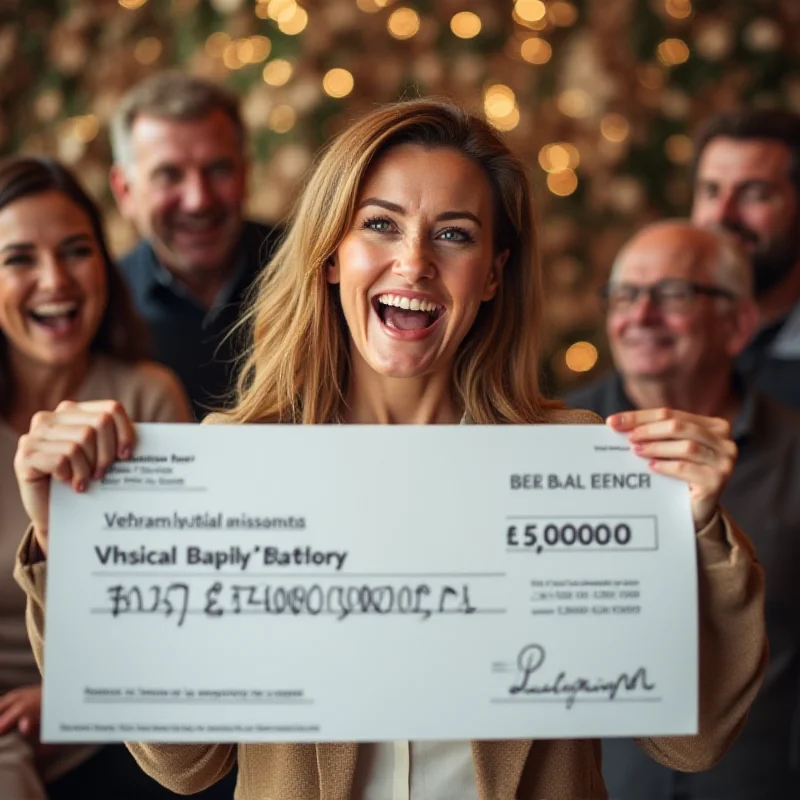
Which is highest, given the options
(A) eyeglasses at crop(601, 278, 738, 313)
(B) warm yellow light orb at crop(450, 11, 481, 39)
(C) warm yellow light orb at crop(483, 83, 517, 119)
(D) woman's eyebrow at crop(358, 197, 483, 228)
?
(B) warm yellow light orb at crop(450, 11, 481, 39)

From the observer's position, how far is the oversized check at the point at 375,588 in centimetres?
142

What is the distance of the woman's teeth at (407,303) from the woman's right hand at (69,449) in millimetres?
388

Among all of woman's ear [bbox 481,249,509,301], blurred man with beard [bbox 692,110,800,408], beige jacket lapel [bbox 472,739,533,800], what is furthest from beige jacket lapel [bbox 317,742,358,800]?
blurred man with beard [bbox 692,110,800,408]

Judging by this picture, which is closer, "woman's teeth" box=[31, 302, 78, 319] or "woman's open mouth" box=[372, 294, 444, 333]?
"woman's open mouth" box=[372, 294, 444, 333]

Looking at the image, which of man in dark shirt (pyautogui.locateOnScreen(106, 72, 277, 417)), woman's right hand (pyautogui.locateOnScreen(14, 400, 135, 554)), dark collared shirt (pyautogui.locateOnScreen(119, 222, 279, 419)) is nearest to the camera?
woman's right hand (pyautogui.locateOnScreen(14, 400, 135, 554))

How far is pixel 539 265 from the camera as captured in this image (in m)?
1.78

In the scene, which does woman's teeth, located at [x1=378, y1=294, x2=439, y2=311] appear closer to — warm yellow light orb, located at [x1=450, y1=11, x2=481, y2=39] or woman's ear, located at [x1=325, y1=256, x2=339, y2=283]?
woman's ear, located at [x1=325, y1=256, x2=339, y2=283]

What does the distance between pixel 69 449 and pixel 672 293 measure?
166cm

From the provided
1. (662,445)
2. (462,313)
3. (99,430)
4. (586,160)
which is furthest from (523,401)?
(586,160)

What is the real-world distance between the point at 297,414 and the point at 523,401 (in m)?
0.33

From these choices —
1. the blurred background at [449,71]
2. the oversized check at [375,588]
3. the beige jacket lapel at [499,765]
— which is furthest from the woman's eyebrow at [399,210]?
the blurred background at [449,71]

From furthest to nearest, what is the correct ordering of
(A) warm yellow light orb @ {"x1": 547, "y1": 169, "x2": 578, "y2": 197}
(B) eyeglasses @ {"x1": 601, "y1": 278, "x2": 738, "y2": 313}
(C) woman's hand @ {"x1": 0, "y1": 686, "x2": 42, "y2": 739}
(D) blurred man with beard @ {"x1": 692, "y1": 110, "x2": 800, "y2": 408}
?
(A) warm yellow light orb @ {"x1": 547, "y1": 169, "x2": 578, "y2": 197} → (D) blurred man with beard @ {"x1": 692, "y1": 110, "x2": 800, "y2": 408} → (B) eyeglasses @ {"x1": 601, "y1": 278, "x2": 738, "y2": 313} → (C) woman's hand @ {"x1": 0, "y1": 686, "x2": 42, "y2": 739}

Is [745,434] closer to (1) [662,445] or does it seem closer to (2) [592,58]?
(1) [662,445]

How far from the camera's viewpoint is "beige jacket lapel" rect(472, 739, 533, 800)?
4.83 ft
